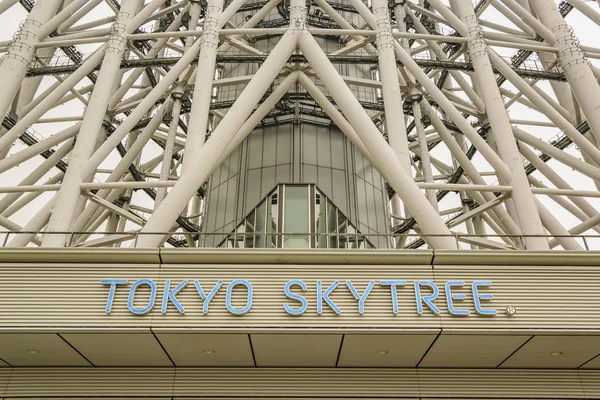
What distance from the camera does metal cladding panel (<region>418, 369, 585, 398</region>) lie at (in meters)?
14.6

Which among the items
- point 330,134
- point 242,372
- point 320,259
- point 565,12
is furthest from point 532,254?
point 565,12

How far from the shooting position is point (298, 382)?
14844 mm

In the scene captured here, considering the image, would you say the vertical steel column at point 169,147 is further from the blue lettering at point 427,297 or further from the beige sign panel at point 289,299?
the blue lettering at point 427,297

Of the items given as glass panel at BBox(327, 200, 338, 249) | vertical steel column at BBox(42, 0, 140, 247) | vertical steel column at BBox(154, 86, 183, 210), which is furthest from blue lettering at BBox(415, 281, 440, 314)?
vertical steel column at BBox(154, 86, 183, 210)

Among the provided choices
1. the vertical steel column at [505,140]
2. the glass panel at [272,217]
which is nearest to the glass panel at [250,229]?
the glass panel at [272,217]

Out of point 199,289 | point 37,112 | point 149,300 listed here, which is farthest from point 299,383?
point 37,112

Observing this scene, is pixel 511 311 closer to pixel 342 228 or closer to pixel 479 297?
pixel 479 297

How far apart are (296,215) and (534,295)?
28.2 ft

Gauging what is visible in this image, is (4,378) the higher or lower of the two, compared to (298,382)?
higher

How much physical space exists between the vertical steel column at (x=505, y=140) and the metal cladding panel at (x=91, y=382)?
38.1ft

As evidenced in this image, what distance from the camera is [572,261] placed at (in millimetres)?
14203

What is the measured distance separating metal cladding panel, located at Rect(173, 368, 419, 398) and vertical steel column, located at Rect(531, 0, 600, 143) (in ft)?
45.0

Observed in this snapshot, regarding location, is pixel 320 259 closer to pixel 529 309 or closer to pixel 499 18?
pixel 529 309

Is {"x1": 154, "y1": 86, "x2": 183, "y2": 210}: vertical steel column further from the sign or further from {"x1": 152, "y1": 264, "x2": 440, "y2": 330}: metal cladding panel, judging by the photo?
{"x1": 152, "y1": 264, "x2": 440, "y2": 330}: metal cladding panel
